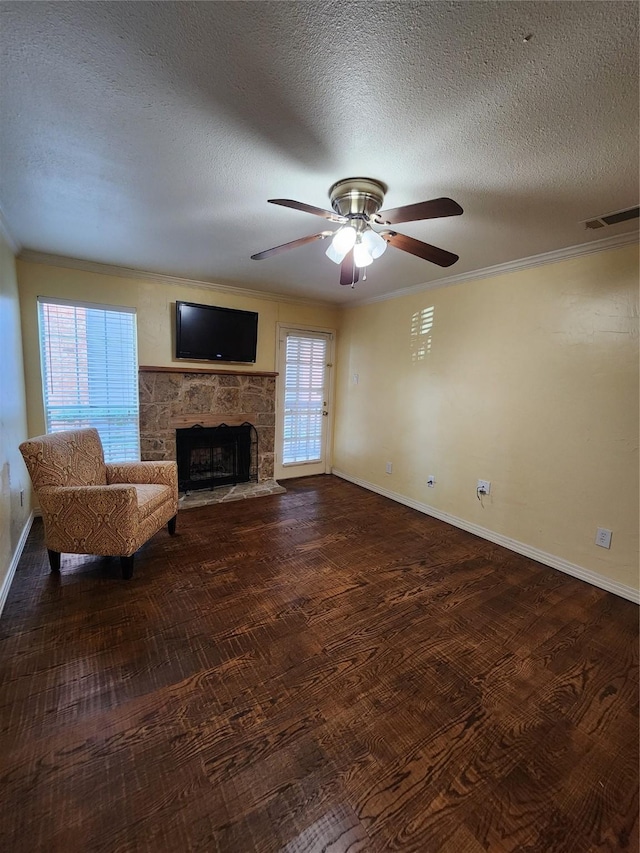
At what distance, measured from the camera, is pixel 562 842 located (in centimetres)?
110

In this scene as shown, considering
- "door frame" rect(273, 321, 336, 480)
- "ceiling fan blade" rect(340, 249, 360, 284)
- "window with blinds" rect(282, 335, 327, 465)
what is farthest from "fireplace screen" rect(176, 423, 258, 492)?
"ceiling fan blade" rect(340, 249, 360, 284)

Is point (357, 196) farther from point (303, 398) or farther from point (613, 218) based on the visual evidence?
point (303, 398)

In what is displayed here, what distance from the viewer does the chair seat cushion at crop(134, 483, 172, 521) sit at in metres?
2.49

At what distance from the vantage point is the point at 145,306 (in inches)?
143

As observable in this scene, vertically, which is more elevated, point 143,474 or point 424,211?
point 424,211

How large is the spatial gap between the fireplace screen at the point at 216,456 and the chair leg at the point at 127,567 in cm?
172

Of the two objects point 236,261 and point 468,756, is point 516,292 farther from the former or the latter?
point 468,756

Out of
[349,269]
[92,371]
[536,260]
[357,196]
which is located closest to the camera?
[357,196]

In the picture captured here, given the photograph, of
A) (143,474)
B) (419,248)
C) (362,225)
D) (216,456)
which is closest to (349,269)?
(362,225)

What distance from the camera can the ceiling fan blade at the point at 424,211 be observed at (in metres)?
1.47

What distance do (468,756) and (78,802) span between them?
1.35 meters

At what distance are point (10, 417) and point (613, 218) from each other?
405 centimetres

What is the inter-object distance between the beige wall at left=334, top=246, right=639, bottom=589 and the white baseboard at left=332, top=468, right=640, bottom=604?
0.04 metres

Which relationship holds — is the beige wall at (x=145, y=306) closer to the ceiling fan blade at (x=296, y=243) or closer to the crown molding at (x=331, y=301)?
the crown molding at (x=331, y=301)
